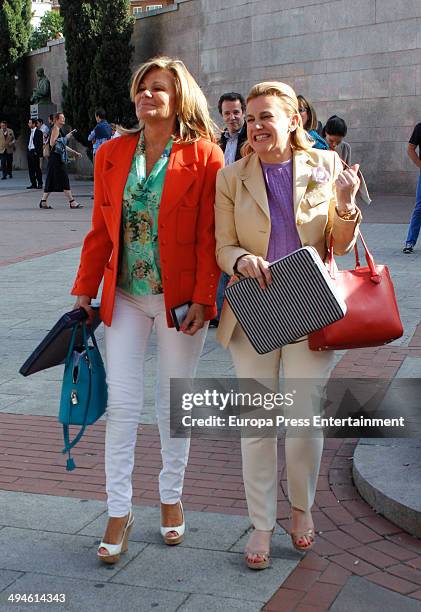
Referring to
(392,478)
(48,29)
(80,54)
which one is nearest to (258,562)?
(392,478)

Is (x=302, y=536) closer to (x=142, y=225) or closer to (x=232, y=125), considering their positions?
(x=142, y=225)

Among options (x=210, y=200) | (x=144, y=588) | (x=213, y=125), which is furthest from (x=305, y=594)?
(x=213, y=125)

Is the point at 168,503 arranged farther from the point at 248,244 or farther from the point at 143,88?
the point at 143,88

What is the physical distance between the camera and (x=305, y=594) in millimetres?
3445

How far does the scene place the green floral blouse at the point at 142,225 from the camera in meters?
3.76

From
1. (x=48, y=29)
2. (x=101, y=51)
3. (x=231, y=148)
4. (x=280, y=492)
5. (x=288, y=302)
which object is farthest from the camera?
(x=48, y=29)

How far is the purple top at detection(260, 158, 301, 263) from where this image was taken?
11.9 feet

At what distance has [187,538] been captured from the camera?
3.96m

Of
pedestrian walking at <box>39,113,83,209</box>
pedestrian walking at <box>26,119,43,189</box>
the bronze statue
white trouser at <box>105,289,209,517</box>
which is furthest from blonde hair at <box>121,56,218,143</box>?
the bronze statue

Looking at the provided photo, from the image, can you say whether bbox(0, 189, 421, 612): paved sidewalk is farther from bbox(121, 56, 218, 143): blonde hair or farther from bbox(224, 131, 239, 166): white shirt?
bbox(224, 131, 239, 166): white shirt

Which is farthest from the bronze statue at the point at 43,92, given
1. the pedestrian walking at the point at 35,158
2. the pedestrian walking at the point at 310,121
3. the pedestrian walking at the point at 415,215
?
the pedestrian walking at the point at 310,121

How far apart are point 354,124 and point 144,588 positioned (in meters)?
19.2

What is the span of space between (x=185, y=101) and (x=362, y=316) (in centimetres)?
112

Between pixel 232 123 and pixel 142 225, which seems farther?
pixel 232 123
